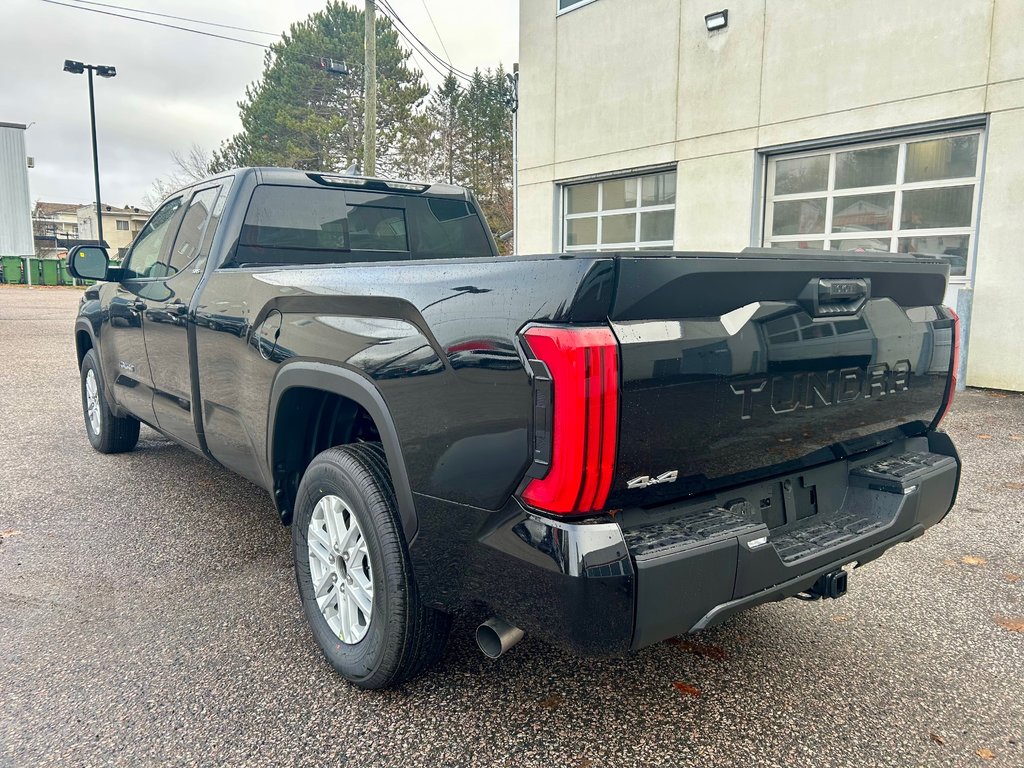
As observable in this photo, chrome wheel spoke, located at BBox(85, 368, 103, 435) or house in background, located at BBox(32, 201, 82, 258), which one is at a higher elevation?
house in background, located at BBox(32, 201, 82, 258)

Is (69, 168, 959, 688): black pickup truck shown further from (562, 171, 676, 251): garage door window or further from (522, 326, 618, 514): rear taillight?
(562, 171, 676, 251): garage door window

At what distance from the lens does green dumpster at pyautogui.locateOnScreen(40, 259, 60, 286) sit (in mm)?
37906

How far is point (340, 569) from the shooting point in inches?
103

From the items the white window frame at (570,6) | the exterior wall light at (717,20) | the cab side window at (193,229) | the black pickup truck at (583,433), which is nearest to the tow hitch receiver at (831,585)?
the black pickup truck at (583,433)

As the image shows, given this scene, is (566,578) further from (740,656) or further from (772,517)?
(740,656)

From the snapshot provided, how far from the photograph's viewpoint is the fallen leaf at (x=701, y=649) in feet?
9.12

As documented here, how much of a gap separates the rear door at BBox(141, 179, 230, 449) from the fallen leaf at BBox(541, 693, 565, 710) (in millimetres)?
2260

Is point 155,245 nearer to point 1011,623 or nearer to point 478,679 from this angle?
point 478,679

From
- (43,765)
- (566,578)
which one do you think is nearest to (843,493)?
(566,578)

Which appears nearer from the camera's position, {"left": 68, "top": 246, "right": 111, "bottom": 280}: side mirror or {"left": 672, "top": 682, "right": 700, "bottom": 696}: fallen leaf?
{"left": 672, "top": 682, "right": 700, "bottom": 696}: fallen leaf

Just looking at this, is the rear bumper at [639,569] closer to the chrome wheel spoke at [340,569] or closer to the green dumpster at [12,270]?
the chrome wheel spoke at [340,569]

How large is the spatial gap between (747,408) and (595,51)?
11124mm

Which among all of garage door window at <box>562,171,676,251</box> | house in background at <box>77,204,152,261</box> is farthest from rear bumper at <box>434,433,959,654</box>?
house in background at <box>77,204,152,261</box>

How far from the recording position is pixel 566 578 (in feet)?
5.81
